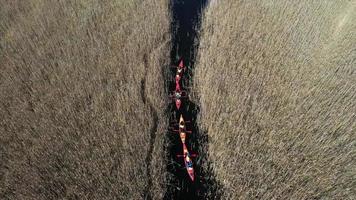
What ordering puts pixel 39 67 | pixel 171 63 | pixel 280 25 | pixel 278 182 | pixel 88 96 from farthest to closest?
pixel 280 25 < pixel 171 63 < pixel 39 67 < pixel 88 96 < pixel 278 182

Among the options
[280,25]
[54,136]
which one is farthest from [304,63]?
[54,136]

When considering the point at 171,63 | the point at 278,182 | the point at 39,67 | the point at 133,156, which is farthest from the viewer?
the point at 171,63

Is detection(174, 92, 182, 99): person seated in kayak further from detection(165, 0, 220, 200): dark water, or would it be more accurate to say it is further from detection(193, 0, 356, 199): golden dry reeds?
detection(193, 0, 356, 199): golden dry reeds

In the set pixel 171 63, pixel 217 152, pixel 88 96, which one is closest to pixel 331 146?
pixel 217 152

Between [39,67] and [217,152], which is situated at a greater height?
[39,67]

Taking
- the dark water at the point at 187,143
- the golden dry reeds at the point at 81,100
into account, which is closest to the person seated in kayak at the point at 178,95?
the dark water at the point at 187,143

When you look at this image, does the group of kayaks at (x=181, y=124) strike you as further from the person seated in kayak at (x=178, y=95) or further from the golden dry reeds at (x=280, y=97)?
the golden dry reeds at (x=280, y=97)

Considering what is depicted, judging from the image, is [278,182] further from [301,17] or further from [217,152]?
[301,17]

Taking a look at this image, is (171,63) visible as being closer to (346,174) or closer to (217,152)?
(217,152)

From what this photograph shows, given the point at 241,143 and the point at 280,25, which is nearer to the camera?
the point at 241,143
